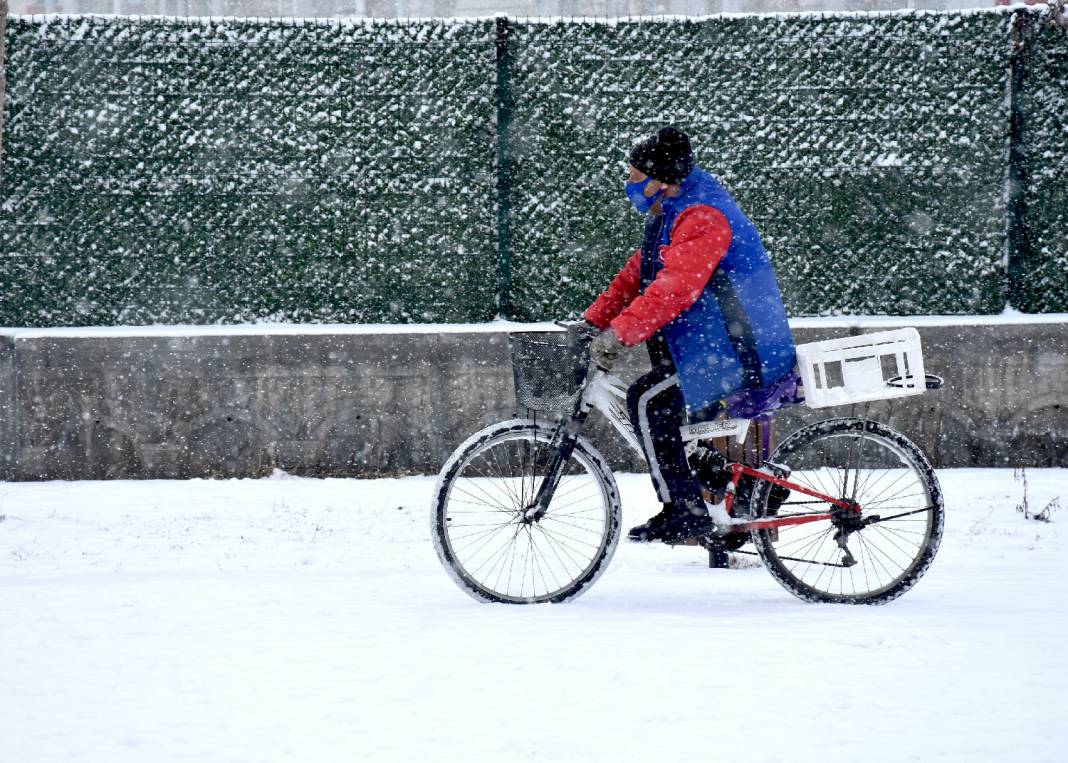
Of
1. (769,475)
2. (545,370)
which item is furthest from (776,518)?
(545,370)

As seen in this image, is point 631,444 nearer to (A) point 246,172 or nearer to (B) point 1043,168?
(A) point 246,172

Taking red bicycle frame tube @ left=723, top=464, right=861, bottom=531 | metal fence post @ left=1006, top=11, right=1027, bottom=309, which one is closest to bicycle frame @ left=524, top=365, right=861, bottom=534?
red bicycle frame tube @ left=723, top=464, right=861, bottom=531

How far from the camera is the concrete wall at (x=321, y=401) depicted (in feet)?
30.6

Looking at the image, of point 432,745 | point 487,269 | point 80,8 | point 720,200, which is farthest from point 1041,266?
point 80,8

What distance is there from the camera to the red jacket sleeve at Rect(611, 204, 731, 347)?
5.02m

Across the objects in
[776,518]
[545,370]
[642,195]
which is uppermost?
[642,195]

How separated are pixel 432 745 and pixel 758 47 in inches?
292

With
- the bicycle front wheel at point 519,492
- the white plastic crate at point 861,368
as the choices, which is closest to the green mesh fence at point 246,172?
the bicycle front wheel at point 519,492

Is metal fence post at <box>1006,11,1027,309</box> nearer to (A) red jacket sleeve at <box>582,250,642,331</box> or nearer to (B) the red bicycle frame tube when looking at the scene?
(B) the red bicycle frame tube

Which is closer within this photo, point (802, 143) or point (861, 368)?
point (861, 368)

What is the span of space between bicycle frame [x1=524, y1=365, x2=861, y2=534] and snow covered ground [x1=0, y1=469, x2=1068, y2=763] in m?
0.38

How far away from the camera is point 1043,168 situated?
979 cm

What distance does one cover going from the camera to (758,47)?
9.80 meters

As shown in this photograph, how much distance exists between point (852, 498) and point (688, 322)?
1.10 meters
